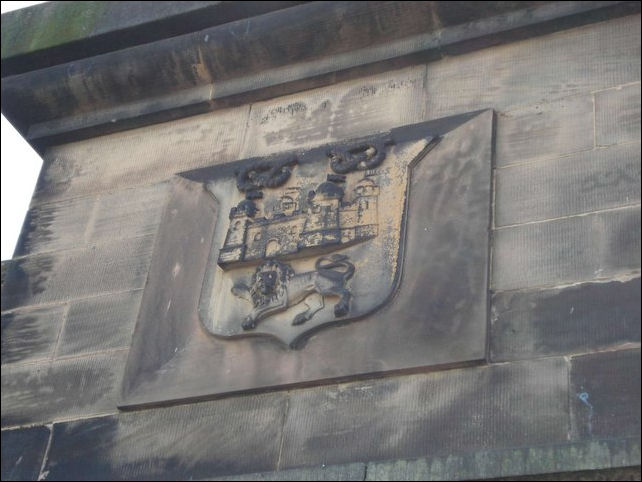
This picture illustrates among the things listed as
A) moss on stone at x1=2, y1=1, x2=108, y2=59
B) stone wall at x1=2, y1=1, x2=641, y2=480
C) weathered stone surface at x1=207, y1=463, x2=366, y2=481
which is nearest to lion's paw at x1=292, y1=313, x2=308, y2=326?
stone wall at x1=2, y1=1, x2=641, y2=480

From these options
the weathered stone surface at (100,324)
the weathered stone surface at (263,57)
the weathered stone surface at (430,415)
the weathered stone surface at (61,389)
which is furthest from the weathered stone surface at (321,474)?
the weathered stone surface at (263,57)

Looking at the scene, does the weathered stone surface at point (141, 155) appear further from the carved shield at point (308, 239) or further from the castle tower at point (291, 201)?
the castle tower at point (291, 201)

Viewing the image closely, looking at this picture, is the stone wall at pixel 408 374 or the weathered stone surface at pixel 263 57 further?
the weathered stone surface at pixel 263 57

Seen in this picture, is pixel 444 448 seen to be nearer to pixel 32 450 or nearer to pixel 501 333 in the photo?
pixel 501 333

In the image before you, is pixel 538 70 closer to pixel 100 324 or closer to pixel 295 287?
pixel 295 287

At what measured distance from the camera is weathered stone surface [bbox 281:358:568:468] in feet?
20.3

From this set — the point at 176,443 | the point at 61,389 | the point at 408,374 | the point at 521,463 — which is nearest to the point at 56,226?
the point at 61,389

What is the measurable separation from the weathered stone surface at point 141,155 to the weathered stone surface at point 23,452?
178 centimetres

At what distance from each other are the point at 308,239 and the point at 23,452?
195 cm

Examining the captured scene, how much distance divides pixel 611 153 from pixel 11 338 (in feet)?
11.9

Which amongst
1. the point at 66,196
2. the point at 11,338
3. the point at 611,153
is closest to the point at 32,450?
the point at 11,338

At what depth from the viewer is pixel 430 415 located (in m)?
6.43

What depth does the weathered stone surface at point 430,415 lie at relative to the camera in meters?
6.20

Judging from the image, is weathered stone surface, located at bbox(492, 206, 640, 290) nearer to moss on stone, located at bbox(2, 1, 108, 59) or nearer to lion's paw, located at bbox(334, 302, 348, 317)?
lion's paw, located at bbox(334, 302, 348, 317)
